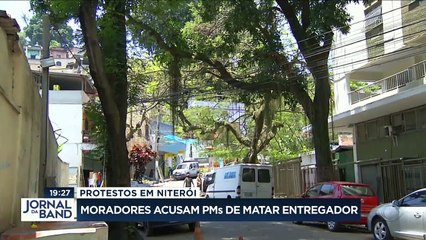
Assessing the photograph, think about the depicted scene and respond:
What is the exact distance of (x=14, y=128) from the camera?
8.54 metres

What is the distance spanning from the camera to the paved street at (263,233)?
48.5 ft

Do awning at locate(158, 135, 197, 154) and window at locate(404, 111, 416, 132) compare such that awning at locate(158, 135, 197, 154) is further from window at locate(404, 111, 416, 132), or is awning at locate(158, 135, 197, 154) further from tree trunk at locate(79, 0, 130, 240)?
tree trunk at locate(79, 0, 130, 240)

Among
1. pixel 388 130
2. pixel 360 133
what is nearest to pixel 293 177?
pixel 360 133

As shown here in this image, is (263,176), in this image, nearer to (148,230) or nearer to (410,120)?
(410,120)

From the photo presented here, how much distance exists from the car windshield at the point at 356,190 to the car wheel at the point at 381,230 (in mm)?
2420

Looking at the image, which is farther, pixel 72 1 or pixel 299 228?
pixel 299 228

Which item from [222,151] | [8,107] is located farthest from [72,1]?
[222,151]

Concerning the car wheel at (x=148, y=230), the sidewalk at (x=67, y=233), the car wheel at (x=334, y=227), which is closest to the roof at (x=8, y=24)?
the sidewalk at (x=67, y=233)

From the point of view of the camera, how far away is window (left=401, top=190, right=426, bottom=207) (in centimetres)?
1237

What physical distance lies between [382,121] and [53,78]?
2044 centimetres

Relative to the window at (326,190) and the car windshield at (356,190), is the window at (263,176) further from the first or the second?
the car windshield at (356,190)

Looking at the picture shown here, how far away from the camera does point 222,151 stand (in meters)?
47.8

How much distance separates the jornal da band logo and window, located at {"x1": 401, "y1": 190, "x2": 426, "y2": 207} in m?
9.23

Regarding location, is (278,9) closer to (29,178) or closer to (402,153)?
(402,153)
